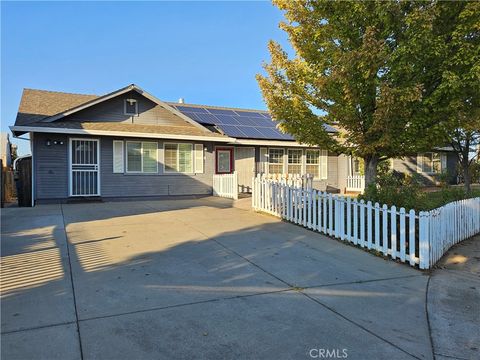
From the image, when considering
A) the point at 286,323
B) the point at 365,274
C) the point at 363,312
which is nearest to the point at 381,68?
the point at 365,274

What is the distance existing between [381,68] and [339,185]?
13948 mm

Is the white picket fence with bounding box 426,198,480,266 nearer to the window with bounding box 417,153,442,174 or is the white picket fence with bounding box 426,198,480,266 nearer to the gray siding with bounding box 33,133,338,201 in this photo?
the gray siding with bounding box 33,133,338,201

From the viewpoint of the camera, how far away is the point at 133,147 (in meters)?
15.6

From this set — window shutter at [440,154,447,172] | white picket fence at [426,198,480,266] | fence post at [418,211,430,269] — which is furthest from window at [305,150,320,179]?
fence post at [418,211,430,269]

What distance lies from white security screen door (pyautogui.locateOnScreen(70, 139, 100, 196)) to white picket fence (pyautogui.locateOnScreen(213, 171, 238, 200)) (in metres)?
5.08

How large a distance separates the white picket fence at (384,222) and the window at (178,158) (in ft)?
23.1

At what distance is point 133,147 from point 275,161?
7.54 meters

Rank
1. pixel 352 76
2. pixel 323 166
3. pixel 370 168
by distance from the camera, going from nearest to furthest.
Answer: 1. pixel 352 76
2. pixel 370 168
3. pixel 323 166

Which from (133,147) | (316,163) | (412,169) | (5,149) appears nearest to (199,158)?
(133,147)

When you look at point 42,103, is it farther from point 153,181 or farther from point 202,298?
point 202,298

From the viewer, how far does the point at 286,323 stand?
379 centimetres

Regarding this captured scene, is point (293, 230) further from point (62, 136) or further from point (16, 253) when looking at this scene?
point (62, 136)

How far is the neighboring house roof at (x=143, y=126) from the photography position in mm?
14008

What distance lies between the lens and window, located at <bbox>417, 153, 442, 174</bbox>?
2527cm
